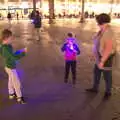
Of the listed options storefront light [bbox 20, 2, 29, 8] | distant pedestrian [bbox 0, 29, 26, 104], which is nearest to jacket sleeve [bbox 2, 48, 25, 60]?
distant pedestrian [bbox 0, 29, 26, 104]

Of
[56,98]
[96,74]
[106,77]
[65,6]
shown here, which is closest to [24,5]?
[65,6]

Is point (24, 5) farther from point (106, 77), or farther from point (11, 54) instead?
point (11, 54)

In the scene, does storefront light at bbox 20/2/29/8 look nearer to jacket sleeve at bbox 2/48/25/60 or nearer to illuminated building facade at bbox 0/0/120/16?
illuminated building facade at bbox 0/0/120/16

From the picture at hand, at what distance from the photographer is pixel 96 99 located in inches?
309

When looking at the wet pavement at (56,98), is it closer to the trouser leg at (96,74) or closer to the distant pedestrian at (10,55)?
the trouser leg at (96,74)

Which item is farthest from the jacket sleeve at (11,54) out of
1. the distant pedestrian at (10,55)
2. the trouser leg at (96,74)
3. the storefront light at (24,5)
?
the storefront light at (24,5)

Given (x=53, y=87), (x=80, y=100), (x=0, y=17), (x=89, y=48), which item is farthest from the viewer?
(x=0, y=17)

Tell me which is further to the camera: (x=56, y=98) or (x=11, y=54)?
(x=56, y=98)

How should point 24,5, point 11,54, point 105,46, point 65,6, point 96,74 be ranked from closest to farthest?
point 11,54, point 105,46, point 96,74, point 24,5, point 65,6

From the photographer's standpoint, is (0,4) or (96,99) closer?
(96,99)

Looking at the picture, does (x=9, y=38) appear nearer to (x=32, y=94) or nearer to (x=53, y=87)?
(x=32, y=94)

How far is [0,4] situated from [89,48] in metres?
40.1

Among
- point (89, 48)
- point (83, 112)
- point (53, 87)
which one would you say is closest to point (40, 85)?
point (53, 87)

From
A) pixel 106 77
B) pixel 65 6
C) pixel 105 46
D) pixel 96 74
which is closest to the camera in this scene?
pixel 105 46
